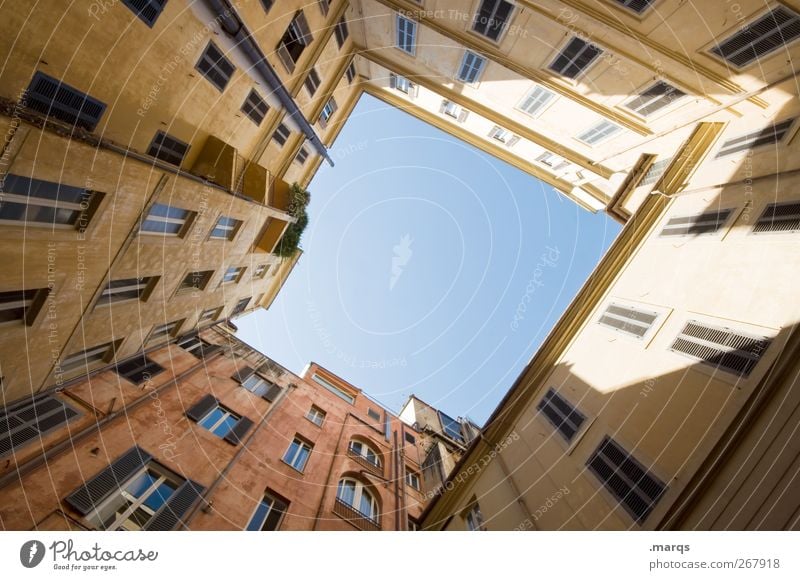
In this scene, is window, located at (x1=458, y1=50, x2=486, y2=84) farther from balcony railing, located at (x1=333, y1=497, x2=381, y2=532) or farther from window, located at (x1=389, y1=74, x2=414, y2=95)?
balcony railing, located at (x1=333, y1=497, x2=381, y2=532)

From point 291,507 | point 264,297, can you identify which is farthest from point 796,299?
point 264,297

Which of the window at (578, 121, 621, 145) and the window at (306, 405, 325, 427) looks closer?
the window at (578, 121, 621, 145)

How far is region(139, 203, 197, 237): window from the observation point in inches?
312

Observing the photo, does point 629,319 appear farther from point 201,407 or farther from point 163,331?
point 163,331

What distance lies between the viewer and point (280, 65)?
38.4 feet

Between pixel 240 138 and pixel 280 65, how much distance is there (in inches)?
137

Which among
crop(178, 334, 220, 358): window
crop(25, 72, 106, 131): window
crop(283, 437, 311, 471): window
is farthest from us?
crop(178, 334, 220, 358): window

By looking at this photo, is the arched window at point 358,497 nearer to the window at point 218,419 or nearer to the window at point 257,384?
the window at point 218,419

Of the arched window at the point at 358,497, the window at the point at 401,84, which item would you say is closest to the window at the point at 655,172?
the window at the point at 401,84

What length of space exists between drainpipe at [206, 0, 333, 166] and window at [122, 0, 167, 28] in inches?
67.5

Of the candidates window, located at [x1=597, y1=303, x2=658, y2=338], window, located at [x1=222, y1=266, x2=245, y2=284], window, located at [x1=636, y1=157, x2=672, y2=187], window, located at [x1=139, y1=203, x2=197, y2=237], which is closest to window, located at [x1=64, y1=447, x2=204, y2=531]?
window, located at [x1=139, y1=203, x2=197, y2=237]

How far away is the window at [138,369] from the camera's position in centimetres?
1022

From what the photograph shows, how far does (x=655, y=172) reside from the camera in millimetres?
A: 10992
